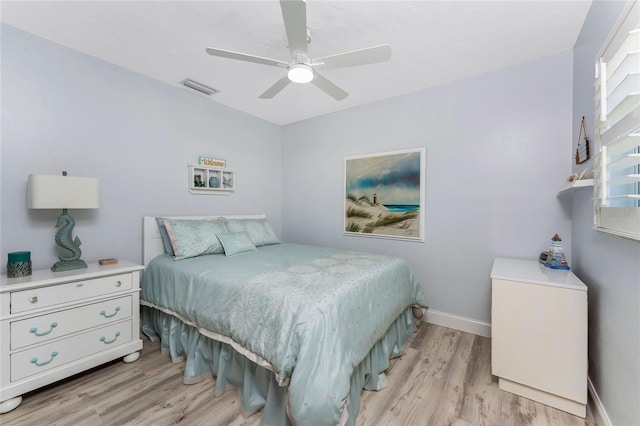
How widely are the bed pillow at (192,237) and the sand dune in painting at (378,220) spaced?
1.61 m

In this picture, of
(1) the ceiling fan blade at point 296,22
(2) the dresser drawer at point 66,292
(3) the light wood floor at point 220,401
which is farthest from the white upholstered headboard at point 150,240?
(1) the ceiling fan blade at point 296,22

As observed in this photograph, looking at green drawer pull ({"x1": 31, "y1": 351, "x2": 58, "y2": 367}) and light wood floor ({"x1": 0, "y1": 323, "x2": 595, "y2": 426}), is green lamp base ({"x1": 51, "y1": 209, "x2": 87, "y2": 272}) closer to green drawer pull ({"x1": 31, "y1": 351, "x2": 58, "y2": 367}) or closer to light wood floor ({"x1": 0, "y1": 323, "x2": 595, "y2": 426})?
green drawer pull ({"x1": 31, "y1": 351, "x2": 58, "y2": 367})

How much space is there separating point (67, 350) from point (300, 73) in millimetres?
2462

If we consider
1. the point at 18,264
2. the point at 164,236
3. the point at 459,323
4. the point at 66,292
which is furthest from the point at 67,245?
the point at 459,323

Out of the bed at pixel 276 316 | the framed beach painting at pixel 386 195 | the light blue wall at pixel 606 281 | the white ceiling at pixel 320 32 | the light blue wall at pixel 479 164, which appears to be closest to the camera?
the light blue wall at pixel 606 281

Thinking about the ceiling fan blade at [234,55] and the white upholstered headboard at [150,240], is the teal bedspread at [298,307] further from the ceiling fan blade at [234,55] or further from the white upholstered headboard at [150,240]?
the ceiling fan blade at [234,55]

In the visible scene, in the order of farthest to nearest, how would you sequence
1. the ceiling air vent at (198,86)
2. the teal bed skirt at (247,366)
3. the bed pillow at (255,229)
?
the bed pillow at (255,229) < the ceiling air vent at (198,86) < the teal bed skirt at (247,366)

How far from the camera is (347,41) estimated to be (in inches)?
79.5

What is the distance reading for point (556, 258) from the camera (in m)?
1.94

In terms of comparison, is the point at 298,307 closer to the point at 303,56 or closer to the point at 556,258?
the point at 303,56

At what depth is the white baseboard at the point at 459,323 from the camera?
8.23ft

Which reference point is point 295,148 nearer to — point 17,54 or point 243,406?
point 17,54

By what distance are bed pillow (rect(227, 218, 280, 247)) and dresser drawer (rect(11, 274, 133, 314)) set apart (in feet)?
3.66

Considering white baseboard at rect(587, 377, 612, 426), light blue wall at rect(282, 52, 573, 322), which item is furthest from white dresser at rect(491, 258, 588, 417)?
light blue wall at rect(282, 52, 573, 322)
